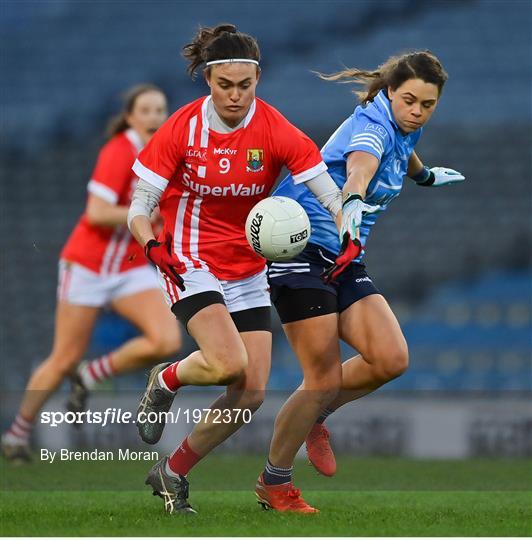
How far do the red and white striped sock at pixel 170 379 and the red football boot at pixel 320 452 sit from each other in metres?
0.82

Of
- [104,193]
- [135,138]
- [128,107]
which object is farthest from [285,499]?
[128,107]

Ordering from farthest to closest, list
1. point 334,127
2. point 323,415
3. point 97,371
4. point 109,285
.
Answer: point 334,127, point 97,371, point 109,285, point 323,415

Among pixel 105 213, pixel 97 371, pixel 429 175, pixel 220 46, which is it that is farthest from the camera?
pixel 97 371

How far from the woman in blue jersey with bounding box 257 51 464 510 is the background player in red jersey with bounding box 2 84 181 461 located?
2.63m

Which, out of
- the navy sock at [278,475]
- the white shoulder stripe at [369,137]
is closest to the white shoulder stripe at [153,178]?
the white shoulder stripe at [369,137]

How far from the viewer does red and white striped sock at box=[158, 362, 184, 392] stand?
5441mm

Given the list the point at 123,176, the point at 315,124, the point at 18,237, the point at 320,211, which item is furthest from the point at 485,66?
the point at 320,211

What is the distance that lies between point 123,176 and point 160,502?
→ 2.81 metres

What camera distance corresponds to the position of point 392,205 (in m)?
14.8

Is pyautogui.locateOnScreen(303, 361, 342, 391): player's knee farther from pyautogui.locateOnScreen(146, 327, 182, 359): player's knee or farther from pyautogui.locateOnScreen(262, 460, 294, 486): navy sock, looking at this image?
pyautogui.locateOnScreen(146, 327, 182, 359): player's knee

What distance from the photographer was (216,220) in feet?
17.7

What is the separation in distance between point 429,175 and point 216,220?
1368 mm

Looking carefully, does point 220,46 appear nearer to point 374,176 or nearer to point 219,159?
point 219,159

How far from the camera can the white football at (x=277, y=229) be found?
5141mm
